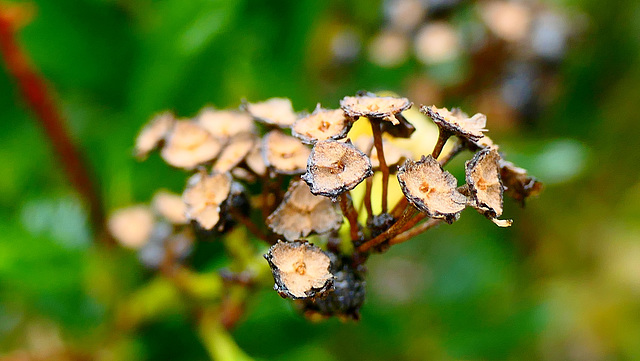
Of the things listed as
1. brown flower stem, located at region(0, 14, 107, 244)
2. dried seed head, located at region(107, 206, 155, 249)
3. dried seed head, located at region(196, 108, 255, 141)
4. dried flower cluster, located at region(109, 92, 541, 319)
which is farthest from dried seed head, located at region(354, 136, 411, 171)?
brown flower stem, located at region(0, 14, 107, 244)

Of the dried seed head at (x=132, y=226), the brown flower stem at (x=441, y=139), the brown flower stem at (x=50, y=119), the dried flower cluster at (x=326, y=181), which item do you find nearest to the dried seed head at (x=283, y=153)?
the dried flower cluster at (x=326, y=181)

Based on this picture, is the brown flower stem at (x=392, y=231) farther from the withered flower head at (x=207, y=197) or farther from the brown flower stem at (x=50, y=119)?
the brown flower stem at (x=50, y=119)

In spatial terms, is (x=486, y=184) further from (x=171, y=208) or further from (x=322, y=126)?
(x=171, y=208)

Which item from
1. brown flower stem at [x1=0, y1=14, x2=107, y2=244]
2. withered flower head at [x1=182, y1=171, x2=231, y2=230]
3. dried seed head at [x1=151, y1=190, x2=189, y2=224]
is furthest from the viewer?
brown flower stem at [x1=0, y1=14, x2=107, y2=244]

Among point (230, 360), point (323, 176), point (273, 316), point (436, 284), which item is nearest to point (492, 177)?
point (323, 176)

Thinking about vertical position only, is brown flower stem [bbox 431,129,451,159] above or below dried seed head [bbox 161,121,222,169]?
below

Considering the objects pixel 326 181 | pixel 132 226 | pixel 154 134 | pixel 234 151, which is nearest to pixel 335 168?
pixel 326 181

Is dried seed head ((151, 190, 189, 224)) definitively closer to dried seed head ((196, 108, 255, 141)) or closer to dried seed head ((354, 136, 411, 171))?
dried seed head ((196, 108, 255, 141))

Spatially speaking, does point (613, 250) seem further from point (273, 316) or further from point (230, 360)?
point (230, 360)
